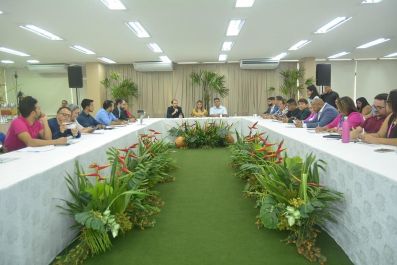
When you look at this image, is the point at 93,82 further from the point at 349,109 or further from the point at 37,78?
the point at 349,109

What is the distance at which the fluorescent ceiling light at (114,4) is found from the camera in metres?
4.46

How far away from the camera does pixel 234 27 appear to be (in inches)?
242

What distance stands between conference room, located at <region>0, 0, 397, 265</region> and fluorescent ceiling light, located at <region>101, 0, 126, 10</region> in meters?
0.03

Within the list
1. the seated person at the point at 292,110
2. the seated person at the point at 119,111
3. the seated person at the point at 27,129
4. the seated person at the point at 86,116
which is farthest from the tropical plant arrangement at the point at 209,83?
the seated person at the point at 27,129

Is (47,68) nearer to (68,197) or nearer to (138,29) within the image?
(138,29)

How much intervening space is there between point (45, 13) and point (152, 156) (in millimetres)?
2954

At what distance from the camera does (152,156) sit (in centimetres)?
416

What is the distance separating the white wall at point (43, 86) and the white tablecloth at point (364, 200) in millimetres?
11439

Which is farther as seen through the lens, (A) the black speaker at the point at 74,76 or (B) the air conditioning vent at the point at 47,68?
(B) the air conditioning vent at the point at 47,68

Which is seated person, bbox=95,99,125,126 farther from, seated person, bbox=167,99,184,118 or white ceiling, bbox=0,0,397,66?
seated person, bbox=167,99,184,118

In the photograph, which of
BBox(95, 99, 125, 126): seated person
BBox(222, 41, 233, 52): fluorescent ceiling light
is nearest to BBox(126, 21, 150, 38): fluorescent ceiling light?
BBox(95, 99, 125, 126): seated person

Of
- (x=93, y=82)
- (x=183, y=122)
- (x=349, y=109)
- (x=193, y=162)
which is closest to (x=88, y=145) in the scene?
(x=193, y=162)

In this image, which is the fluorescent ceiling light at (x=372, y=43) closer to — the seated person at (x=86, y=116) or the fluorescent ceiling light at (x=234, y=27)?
the fluorescent ceiling light at (x=234, y=27)

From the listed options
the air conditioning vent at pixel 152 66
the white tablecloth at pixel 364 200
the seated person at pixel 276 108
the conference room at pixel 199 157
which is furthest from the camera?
the air conditioning vent at pixel 152 66
